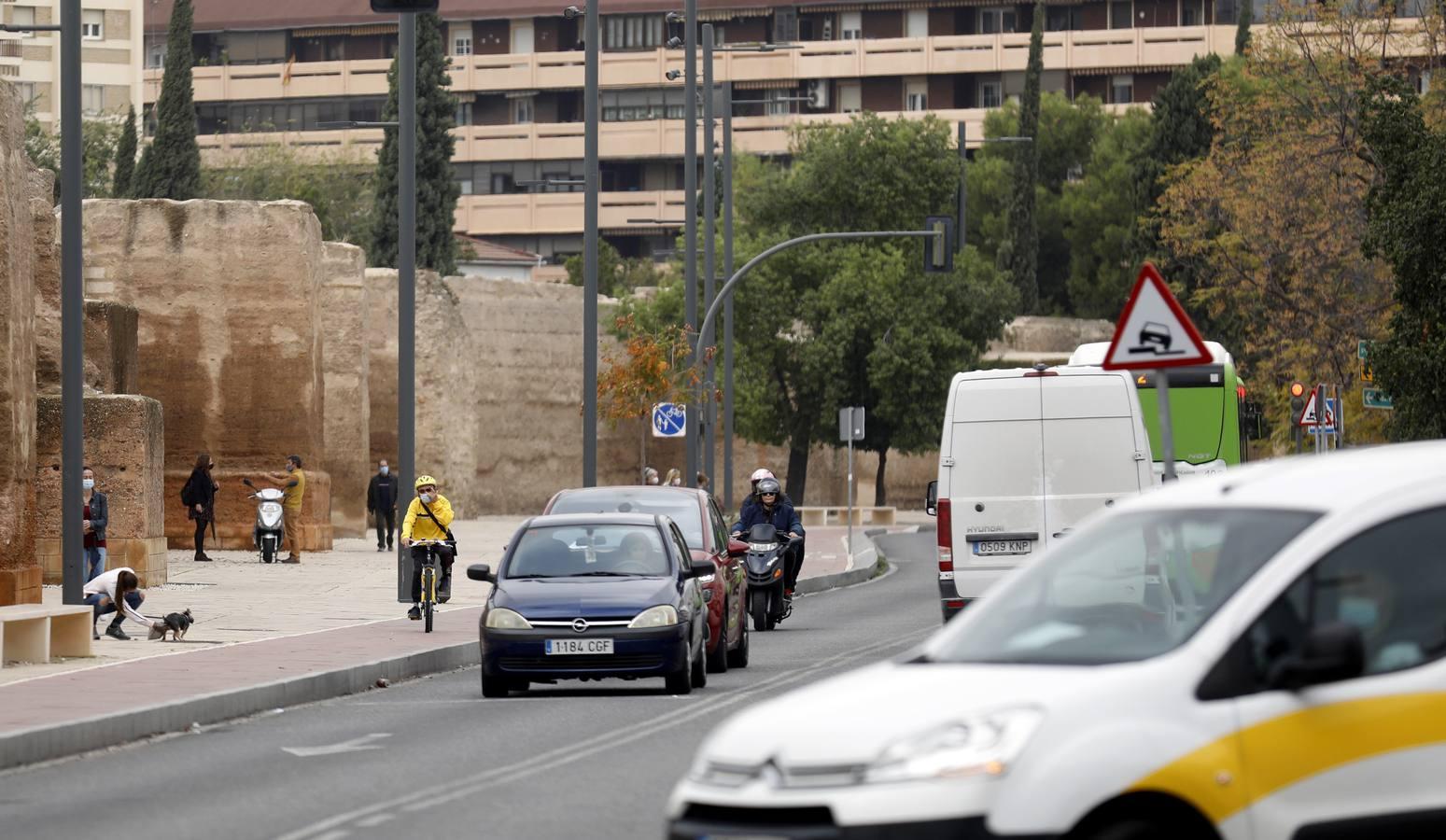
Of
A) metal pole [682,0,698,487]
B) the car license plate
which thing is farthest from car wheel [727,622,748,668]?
metal pole [682,0,698,487]

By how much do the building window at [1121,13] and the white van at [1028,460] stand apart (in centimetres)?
8582

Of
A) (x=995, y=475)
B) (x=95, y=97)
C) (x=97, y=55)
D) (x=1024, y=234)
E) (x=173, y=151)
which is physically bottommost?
(x=995, y=475)

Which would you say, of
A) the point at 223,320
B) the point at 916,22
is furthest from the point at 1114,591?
the point at 916,22

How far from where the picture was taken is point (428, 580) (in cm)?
2534

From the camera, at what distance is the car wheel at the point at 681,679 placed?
18625mm

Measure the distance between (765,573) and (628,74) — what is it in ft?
277

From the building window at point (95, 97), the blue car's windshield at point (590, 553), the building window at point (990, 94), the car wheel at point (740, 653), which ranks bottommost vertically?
the car wheel at point (740, 653)

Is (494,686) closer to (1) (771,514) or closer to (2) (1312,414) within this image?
(1) (771,514)

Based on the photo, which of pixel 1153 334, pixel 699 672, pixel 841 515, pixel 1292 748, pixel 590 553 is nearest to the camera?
pixel 1292 748

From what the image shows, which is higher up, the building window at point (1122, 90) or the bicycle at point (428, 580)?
the building window at point (1122, 90)

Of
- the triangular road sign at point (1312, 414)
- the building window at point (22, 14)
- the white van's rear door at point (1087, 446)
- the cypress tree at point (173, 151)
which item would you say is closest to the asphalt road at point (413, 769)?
the white van's rear door at point (1087, 446)

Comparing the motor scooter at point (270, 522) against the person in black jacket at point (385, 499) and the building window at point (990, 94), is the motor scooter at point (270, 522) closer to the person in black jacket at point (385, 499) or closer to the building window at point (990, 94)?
the person in black jacket at point (385, 499)

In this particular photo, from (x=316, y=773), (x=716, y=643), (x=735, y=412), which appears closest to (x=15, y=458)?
(x=716, y=643)

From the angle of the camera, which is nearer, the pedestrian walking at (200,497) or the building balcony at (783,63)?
the pedestrian walking at (200,497)
